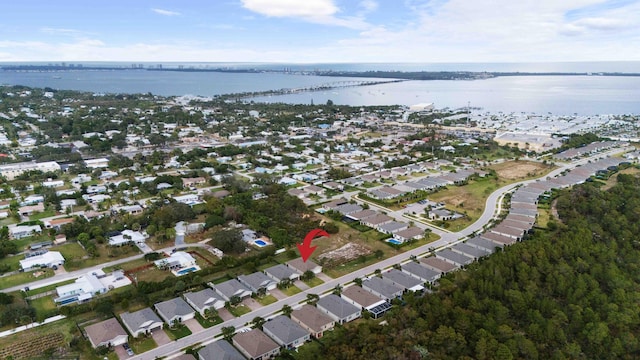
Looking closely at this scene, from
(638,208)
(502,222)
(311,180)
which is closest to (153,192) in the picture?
(311,180)

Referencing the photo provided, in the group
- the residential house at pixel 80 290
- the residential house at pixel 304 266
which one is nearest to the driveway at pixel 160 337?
the residential house at pixel 80 290

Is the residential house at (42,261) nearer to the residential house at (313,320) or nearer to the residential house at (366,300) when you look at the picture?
the residential house at (313,320)

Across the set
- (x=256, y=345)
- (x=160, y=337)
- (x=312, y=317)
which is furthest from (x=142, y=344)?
(x=312, y=317)

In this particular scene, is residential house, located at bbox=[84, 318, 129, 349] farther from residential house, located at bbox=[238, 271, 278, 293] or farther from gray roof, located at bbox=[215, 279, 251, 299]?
residential house, located at bbox=[238, 271, 278, 293]

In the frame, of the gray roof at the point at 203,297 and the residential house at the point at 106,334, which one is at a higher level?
the gray roof at the point at 203,297

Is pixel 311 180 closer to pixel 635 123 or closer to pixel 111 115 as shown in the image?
pixel 111 115

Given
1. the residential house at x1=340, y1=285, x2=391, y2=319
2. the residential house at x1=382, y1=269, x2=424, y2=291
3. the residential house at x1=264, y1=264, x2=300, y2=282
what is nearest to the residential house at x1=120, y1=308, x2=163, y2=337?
the residential house at x1=264, y1=264, x2=300, y2=282

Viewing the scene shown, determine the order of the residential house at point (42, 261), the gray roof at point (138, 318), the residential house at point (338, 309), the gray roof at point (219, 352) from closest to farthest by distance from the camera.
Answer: the gray roof at point (219, 352), the gray roof at point (138, 318), the residential house at point (338, 309), the residential house at point (42, 261)
